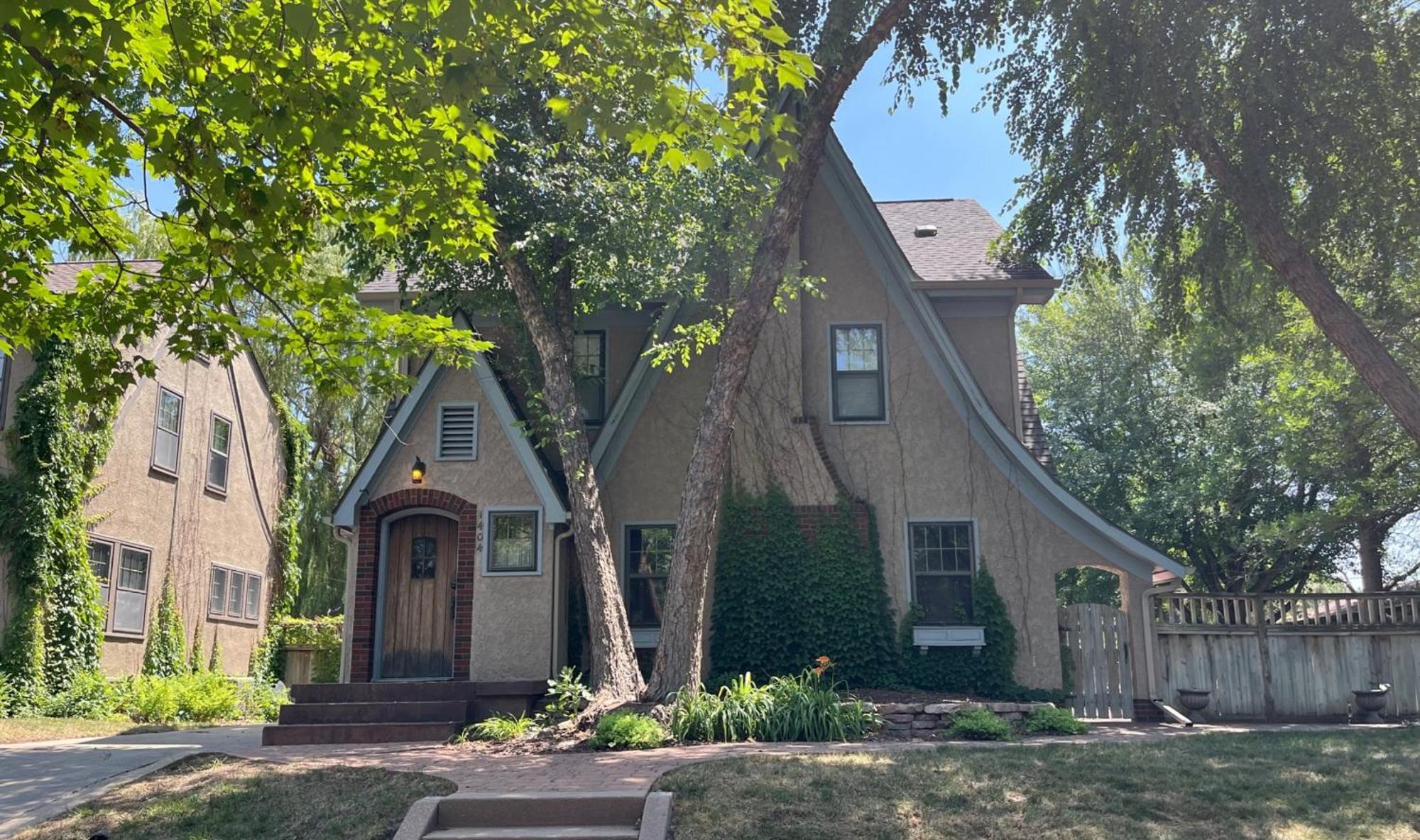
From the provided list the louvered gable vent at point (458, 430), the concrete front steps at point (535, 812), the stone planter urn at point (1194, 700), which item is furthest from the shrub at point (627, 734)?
the stone planter urn at point (1194, 700)

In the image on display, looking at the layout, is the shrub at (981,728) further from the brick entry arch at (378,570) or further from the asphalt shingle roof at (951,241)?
the asphalt shingle roof at (951,241)

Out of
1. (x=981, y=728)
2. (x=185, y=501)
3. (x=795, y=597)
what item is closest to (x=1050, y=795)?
(x=981, y=728)

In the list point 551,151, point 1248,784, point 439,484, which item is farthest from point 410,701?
point 1248,784

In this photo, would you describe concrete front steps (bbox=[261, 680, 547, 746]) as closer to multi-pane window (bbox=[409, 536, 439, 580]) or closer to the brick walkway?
the brick walkway

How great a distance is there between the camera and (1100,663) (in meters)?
15.0

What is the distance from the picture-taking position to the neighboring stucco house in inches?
703

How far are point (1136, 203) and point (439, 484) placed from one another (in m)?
10.8

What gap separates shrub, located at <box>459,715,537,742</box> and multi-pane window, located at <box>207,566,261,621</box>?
11.0 meters

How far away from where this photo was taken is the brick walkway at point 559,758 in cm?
864

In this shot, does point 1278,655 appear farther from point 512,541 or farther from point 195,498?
point 195,498

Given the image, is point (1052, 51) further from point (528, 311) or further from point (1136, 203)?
point (528, 311)

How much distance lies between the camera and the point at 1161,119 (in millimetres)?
14195

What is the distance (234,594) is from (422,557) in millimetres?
8826

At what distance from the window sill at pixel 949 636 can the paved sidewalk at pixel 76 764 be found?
833 cm
